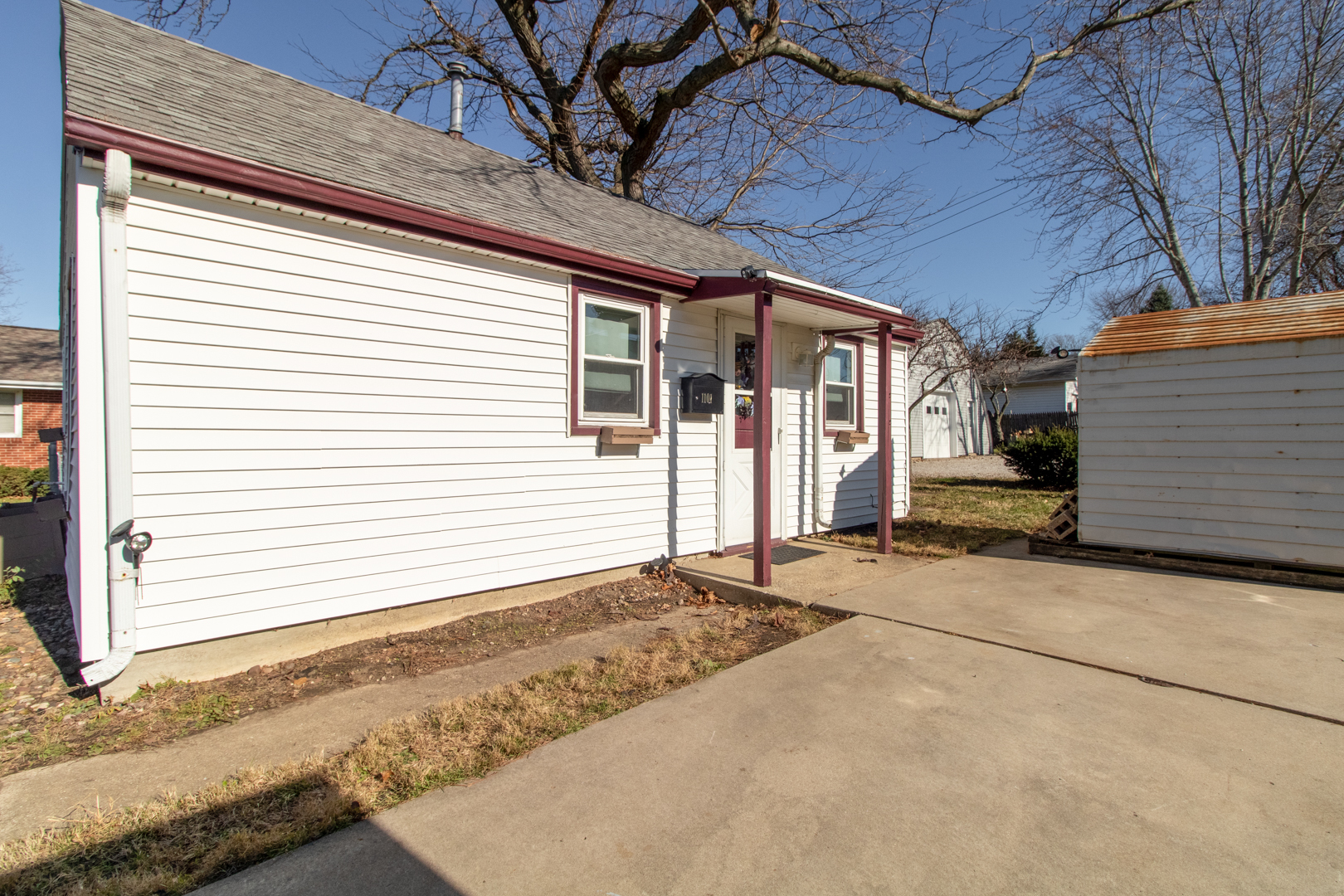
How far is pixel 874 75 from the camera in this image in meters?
8.99

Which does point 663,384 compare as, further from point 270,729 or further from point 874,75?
point 874,75

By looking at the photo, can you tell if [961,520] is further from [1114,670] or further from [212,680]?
[212,680]

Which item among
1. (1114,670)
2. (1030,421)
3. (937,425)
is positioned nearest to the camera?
(1114,670)

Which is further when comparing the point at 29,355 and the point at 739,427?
the point at 29,355

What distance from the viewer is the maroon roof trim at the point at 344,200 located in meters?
3.46

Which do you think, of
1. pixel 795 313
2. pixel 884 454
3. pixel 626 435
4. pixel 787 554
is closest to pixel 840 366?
pixel 884 454

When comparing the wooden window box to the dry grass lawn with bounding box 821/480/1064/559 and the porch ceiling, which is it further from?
the dry grass lawn with bounding box 821/480/1064/559

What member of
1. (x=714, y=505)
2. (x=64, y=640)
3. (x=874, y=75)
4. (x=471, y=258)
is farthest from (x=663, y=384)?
(x=874, y=75)

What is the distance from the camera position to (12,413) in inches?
669

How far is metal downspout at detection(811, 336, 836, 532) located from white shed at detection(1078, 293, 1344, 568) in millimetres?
2685

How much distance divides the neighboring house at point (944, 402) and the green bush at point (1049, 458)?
819 centimetres

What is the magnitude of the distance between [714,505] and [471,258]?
3410 mm

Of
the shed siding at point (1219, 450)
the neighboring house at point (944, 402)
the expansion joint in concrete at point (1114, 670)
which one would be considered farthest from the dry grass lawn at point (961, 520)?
the neighboring house at point (944, 402)

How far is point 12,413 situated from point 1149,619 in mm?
24464
